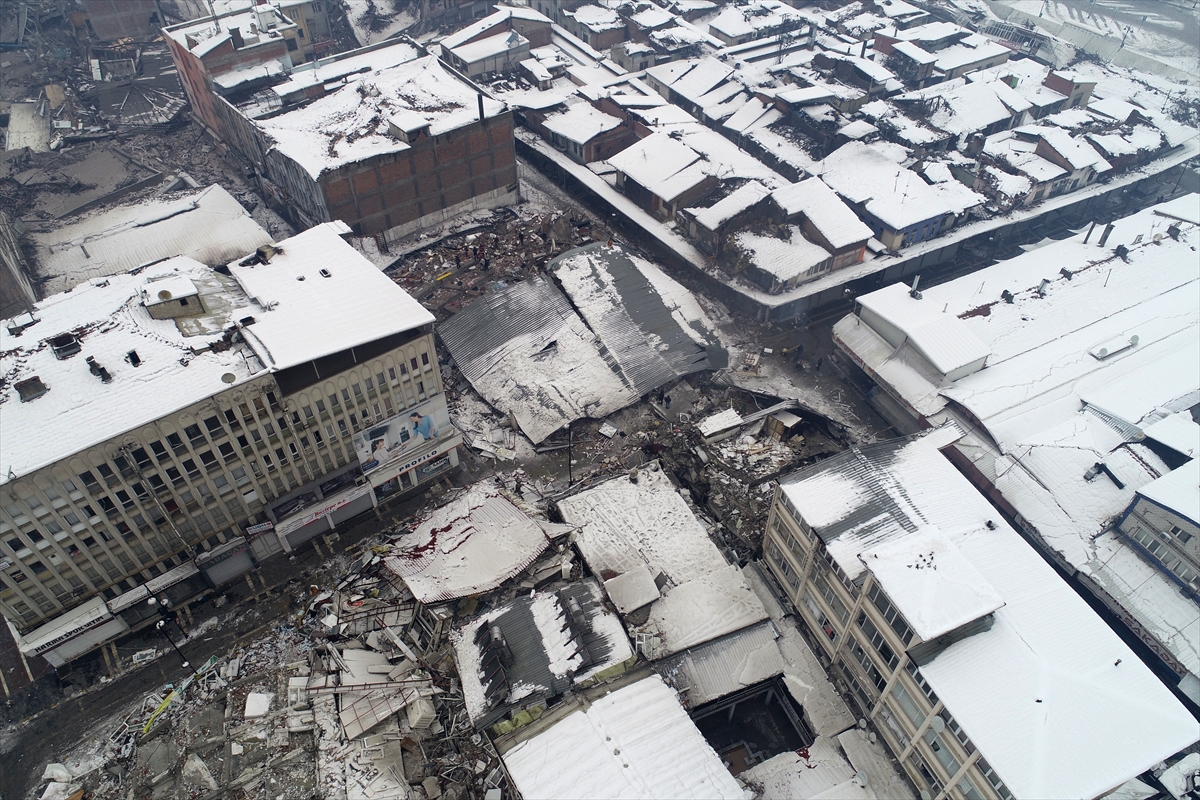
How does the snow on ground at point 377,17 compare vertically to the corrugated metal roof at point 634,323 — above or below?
above

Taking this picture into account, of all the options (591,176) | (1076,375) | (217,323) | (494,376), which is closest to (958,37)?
(591,176)

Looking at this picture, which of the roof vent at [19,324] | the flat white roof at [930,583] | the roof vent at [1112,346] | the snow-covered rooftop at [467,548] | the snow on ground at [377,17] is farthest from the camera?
the snow on ground at [377,17]

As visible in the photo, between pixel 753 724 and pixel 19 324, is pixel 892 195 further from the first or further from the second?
pixel 19 324

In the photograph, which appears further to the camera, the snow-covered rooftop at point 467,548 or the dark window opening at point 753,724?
the snow-covered rooftop at point 467,548

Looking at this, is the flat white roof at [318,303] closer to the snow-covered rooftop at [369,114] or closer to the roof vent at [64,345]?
the roof vent at [64,345]

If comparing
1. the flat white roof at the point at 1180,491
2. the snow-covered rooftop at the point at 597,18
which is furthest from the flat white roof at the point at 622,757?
the snow-covered rooftop at the point at 597,18

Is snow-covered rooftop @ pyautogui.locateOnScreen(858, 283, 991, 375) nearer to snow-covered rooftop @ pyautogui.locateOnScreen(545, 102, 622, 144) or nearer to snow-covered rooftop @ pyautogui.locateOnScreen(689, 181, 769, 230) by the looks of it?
snow-covered rooftop @ pyautogui.locateOnScreen(689, 181, 769, 230)

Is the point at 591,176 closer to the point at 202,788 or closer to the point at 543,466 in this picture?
the point at 543,466

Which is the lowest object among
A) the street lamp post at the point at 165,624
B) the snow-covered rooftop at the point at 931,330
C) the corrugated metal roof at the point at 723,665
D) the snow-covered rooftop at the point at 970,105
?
the street lamp post at the point at 165,624
